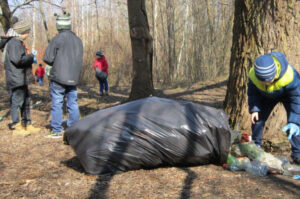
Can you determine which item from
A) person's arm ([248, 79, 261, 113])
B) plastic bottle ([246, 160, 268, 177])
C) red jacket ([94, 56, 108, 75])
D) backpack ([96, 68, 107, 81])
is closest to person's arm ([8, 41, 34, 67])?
person's arm ([248, 79, 261, 113])

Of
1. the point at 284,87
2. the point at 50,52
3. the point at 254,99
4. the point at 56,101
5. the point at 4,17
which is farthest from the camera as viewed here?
the point at 4,17

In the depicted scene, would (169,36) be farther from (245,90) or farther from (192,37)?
(245,90)

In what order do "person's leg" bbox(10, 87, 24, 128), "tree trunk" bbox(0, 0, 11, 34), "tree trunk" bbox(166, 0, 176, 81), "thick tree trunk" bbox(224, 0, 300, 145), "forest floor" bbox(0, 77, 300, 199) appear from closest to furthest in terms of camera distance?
"forest floor" bbox(0, 77, 300, 199) → "thick tree trunk" bbox(224, 0, 300, 145) → "person's leg" bbox(10, 87, 24, 128) → "tree trunk" bbox(0, 0, 11, 34) → "tree trunk" bbox(166, 0, 176, 81)

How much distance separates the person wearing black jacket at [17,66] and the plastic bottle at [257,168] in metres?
3.33

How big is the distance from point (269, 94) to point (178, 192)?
1.40 meters

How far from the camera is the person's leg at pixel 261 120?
352 cm

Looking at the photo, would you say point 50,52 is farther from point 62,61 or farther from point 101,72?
point 101,72

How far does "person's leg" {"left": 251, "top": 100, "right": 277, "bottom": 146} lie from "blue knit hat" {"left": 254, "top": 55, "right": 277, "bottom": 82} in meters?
0.57

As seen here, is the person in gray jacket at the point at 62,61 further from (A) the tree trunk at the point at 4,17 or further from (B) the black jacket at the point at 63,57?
(A) the tree trunk at the point at 4,17

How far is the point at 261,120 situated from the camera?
3.55m

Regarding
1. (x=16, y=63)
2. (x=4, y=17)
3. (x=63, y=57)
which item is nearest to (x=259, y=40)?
(x=63, y=57)

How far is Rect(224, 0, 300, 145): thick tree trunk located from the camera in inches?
149

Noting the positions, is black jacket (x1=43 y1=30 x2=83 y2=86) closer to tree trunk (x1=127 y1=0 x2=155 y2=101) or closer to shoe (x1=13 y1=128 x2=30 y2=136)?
shoe (x1=13 y1=128 x2=30 y2=136)

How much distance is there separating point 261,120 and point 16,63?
3394mm
